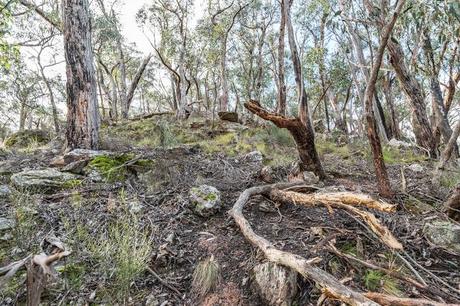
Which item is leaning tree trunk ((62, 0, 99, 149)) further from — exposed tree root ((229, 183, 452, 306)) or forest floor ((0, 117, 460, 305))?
exposed tree root ((229, 183, 452, 306))

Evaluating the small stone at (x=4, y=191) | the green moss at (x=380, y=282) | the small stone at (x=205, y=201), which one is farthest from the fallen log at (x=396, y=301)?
the small stone at (x=4, y=191)

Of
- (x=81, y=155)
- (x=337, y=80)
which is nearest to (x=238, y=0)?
(x=337, y=80)

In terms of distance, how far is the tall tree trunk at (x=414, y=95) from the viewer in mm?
5531

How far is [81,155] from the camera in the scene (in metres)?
4.22

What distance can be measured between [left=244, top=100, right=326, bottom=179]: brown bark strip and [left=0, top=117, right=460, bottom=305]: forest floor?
0.84 ft

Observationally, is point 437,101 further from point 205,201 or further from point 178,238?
point 178,238

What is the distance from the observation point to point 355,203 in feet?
7.75

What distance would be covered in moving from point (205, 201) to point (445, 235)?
2.01 meters

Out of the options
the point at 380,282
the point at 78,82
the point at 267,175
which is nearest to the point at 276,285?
the point at 380,282

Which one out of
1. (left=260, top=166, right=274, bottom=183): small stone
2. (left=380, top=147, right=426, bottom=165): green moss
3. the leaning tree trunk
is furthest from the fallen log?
(left=380, top=147, right=426, bottom=165): green moss

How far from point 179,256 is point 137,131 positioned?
779 cm

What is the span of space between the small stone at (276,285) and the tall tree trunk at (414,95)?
4920 millimetres

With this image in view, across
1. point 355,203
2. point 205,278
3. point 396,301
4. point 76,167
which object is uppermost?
point 76,167

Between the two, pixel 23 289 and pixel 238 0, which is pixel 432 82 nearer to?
pixel 23 289
